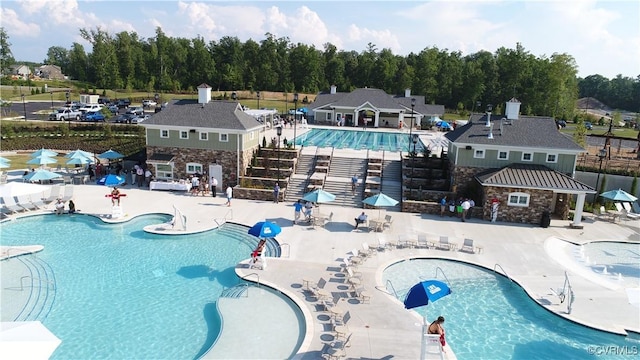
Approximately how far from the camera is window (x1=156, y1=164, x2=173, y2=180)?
104 feet

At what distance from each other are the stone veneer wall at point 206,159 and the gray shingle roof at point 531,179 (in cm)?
1643

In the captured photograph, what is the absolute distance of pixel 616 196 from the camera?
28.1 meters

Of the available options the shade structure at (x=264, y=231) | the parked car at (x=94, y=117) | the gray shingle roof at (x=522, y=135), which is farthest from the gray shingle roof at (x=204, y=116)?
the parked car at (x=94, y=117)

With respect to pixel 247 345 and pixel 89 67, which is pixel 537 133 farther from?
pixel 89 67

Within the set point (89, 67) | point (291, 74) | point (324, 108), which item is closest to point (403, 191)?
point (324, 108)

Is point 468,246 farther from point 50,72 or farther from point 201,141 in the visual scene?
point 50,72

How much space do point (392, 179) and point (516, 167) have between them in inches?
338

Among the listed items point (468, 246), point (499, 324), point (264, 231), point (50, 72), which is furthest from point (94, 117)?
point (50, 72)

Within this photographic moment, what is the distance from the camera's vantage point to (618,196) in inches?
1107

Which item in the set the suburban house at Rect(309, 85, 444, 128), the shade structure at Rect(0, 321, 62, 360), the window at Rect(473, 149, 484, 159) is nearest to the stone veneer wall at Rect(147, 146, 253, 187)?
the window at Rect(473, 149, 484, 159)

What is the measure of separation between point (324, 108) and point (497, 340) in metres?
48.5

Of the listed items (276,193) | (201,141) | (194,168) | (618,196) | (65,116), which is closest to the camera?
(618,196)

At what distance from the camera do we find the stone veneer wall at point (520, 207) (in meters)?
26.1

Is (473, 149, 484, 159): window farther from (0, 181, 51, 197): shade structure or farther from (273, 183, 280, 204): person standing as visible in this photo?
(0, 181, 51, 197): shade structure
